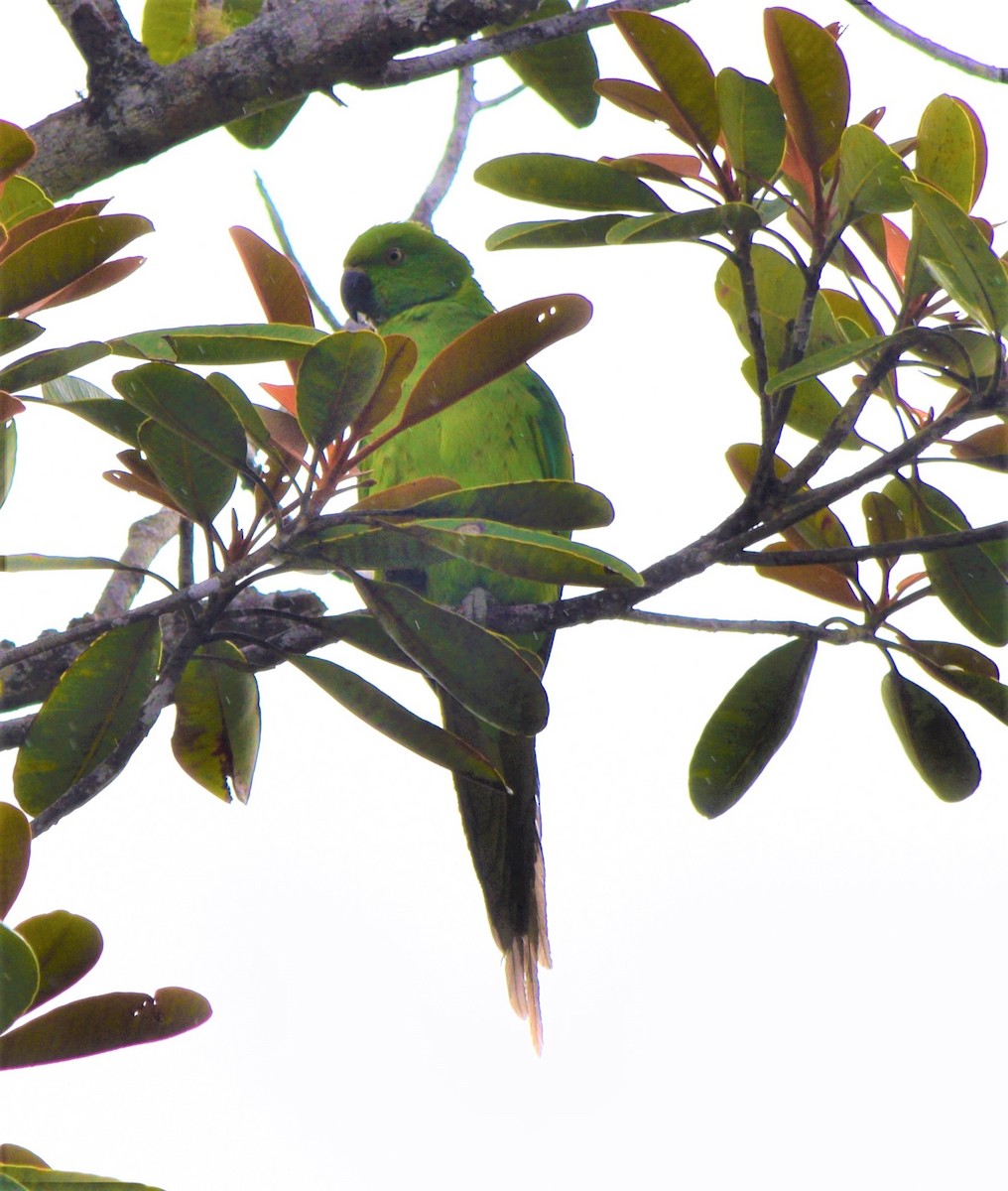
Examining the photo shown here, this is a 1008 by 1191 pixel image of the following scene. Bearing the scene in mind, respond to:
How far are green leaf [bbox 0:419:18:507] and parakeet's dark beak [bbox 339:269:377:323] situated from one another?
1.90m

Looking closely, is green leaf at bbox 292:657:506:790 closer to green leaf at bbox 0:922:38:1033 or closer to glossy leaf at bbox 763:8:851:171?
green leaf at bbox 0:922:38:1033

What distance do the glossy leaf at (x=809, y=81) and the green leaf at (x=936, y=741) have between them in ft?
2.61

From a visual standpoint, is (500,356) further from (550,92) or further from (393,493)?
(550,92)

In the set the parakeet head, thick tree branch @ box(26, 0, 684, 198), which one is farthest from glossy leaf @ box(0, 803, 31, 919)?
the parakeet head

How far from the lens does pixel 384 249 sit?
3.41 meters

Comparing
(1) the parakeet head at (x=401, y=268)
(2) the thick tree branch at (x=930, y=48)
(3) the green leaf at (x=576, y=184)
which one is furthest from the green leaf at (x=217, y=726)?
(1) the parakeet head at (x=401, y=268)

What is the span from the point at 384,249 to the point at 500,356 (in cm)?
212

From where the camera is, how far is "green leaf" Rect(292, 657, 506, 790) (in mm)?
1660

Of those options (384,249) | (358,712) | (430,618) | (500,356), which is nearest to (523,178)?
(500,356)

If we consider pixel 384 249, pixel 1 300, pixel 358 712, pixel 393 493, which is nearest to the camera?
pixel 1 300

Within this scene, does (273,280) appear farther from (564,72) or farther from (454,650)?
(564,72)

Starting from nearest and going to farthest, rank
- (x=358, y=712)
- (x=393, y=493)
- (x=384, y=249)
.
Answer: (x=393, y=493)
(x=358, y=712)
(x=384, y=249)

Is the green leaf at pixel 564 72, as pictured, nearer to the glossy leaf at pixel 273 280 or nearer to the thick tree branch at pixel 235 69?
the thick tree branch at pixel 235 69

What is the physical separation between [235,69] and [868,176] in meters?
0.90
